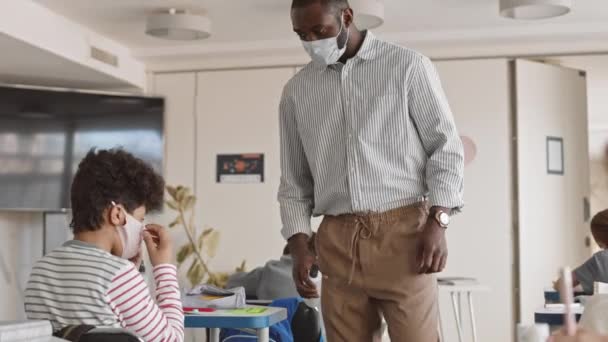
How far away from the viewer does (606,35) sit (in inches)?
267

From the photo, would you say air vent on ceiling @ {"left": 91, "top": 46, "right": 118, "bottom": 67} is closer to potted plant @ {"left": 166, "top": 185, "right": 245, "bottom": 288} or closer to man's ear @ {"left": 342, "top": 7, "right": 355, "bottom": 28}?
potted plant @ {"left": 166, "top": 185, "right": 245, "bottom": 288}

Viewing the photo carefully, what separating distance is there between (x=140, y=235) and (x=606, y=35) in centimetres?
541

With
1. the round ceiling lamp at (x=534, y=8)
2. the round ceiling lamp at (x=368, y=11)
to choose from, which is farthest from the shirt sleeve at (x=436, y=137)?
the round ceiling lamp at (x=534, y=8)

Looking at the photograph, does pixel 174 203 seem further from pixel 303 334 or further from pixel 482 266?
pixel 303 334

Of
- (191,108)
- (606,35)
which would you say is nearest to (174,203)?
(191,108)

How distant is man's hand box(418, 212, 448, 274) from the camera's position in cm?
200

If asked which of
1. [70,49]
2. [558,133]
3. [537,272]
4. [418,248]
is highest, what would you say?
[70,49]

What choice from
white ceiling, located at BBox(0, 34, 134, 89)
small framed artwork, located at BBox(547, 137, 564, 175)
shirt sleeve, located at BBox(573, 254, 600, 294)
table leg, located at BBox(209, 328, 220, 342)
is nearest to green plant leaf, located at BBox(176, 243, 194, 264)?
white ceiling, located at BBox(0, 34, 134, 89)

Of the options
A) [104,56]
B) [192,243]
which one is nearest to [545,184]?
[192,243]

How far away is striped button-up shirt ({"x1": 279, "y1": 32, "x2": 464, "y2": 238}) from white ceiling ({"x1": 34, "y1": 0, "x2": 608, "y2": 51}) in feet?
13.0

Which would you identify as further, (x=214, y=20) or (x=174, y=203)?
(x=174, y=203)

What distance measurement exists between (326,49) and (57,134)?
526 centimetres

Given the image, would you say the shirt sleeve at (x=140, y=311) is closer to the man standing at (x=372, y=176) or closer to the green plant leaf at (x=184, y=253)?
the man standing at (x=372, y=176)

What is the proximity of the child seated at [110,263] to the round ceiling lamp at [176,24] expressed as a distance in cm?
411
